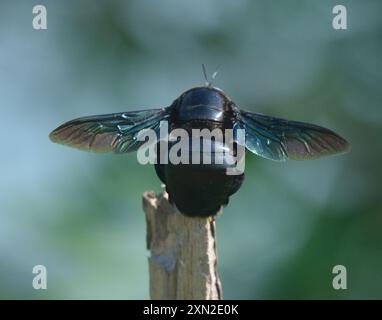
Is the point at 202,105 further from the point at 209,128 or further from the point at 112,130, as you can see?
the point at 112,130

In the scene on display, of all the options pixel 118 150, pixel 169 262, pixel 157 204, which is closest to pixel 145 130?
pixel 118 150

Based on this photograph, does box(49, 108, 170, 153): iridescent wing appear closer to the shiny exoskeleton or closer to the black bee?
the black bee

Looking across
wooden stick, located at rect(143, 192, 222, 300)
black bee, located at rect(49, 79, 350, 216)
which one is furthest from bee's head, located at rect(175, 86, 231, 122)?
wooden stick, located at rect(143, 192, 222, 300)

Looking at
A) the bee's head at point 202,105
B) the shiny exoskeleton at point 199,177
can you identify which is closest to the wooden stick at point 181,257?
the shiny exoskeleton at point 199,177

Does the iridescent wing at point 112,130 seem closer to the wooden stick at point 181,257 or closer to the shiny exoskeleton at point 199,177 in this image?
the shiny exoskeleton at point 199,177

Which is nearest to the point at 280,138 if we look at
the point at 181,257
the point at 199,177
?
the point at 199,177

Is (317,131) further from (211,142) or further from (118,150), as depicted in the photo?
(118,150)
